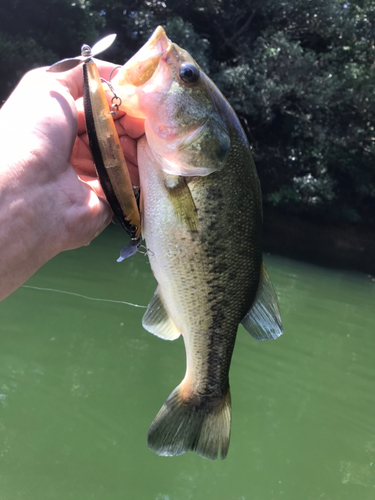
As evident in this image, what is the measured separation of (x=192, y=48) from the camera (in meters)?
10.4

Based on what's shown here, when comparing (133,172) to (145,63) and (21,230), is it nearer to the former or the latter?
(145,63)

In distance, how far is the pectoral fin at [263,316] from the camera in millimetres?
1564

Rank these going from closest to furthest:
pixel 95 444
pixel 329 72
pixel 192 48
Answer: pixel 95 444 < pixel 192 48 < pixel 329 72

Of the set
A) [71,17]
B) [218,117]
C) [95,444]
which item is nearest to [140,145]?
[218,117]

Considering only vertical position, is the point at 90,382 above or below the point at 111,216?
below

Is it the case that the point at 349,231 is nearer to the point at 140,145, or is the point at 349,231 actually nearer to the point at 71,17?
the point at 71,17

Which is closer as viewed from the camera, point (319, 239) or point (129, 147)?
point (129, 147)

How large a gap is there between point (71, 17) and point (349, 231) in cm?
989

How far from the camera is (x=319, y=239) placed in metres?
13.1

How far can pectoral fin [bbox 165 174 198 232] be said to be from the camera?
1.31m

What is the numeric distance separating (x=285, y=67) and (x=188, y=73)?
11.4m

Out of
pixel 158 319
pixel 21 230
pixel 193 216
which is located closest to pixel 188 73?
pixel 193 216

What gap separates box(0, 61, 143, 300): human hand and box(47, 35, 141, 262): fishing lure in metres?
0.12

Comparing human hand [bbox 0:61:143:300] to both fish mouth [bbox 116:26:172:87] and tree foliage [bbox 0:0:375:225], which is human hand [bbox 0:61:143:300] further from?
tree foliage [bbox 0:0:375:225]
